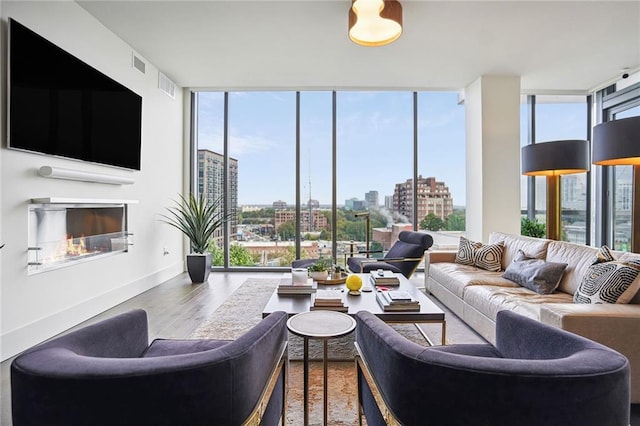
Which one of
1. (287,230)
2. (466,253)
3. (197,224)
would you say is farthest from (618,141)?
(197,224)

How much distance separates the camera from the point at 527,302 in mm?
2443

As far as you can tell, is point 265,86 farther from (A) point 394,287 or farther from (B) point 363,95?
(A) point 394,287

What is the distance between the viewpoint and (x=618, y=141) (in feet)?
8.70

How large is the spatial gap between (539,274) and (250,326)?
2.53 meters

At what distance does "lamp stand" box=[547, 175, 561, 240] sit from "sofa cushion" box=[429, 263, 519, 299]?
3.68 feet

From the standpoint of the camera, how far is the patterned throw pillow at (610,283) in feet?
6.55

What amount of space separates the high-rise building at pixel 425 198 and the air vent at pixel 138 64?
4.08 metres

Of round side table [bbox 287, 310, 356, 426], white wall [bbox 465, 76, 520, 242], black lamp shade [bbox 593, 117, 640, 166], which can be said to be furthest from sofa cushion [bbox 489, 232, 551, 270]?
round side table [bbox 287, 310, 356, 426]

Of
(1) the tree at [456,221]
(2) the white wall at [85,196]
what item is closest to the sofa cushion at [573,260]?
(1) the tree at [456,221]

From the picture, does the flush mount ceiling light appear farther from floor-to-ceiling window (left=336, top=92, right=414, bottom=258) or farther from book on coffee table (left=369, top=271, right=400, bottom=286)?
floor-to-ceiling window (left=336, top=92, right=414, bottom=258)

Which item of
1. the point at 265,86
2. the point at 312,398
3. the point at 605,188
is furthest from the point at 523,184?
the point at 312,398

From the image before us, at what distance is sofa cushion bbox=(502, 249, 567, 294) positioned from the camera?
274cm

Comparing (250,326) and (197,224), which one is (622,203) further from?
(197,224)

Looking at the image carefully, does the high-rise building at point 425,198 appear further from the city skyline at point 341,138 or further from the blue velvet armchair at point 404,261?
the blue velvet armchair at point 404,261
